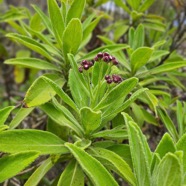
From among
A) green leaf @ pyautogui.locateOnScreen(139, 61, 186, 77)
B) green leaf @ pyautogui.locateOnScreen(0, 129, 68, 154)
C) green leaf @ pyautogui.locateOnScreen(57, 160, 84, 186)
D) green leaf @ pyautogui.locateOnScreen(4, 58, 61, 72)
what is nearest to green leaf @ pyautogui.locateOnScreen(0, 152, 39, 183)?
green leaf @ pyautogui.locateOnScreen(0, 129, 68, 154)

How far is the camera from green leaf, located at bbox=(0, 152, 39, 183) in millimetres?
901

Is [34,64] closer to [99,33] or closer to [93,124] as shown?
[93,124]

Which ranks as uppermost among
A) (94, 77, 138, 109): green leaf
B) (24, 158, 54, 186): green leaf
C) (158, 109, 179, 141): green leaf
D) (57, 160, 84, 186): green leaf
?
(94, 77, 138, 109): green leaf

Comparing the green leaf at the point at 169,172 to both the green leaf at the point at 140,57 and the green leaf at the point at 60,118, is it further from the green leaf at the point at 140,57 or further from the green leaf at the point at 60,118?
the green leaf at the point at 140,57

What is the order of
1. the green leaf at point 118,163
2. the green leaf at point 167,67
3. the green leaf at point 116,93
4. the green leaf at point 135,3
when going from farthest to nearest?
the green leaf at point 135,3 → the green leaf at point 167,67 → the green leaf at point 116,93 → the green leaf at point 118,163

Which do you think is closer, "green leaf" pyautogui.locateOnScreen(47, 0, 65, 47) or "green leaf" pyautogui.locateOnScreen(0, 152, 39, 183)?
"green leaf" pyautogui.locateOnScreen(0, 152, 39, 183)

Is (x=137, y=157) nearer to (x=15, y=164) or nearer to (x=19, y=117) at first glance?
(x=15, y=164)

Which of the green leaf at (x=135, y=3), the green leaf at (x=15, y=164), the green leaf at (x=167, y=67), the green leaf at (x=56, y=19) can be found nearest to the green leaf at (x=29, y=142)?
the green leaf at (x=15, y=164)

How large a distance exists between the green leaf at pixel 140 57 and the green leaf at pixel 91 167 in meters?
0.54

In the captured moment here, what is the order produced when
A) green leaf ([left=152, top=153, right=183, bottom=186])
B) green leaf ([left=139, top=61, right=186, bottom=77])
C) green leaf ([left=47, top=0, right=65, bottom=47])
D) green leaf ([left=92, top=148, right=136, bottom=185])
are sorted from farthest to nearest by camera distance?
green leaf ([left=139, top=61, right=186, bottom=77])
green leaf ([left=47, top=0, right=65, bottom=47])
green leaf ([left=92, top=148, right=136, bottom=185])
green leaf ([left=152, top=153, right=183, bottom=186])

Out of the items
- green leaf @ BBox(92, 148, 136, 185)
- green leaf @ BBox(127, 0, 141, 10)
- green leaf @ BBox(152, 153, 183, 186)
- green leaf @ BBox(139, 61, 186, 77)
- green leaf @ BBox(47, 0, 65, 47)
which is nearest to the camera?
green leaf @ BBox(152, 153, 183, 186)

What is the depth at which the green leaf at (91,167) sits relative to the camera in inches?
32.5

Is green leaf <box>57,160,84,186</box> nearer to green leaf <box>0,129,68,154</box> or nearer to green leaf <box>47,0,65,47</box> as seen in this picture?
green leaf <box>0,129,68,154</box>

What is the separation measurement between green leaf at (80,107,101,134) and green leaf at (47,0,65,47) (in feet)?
1.15
